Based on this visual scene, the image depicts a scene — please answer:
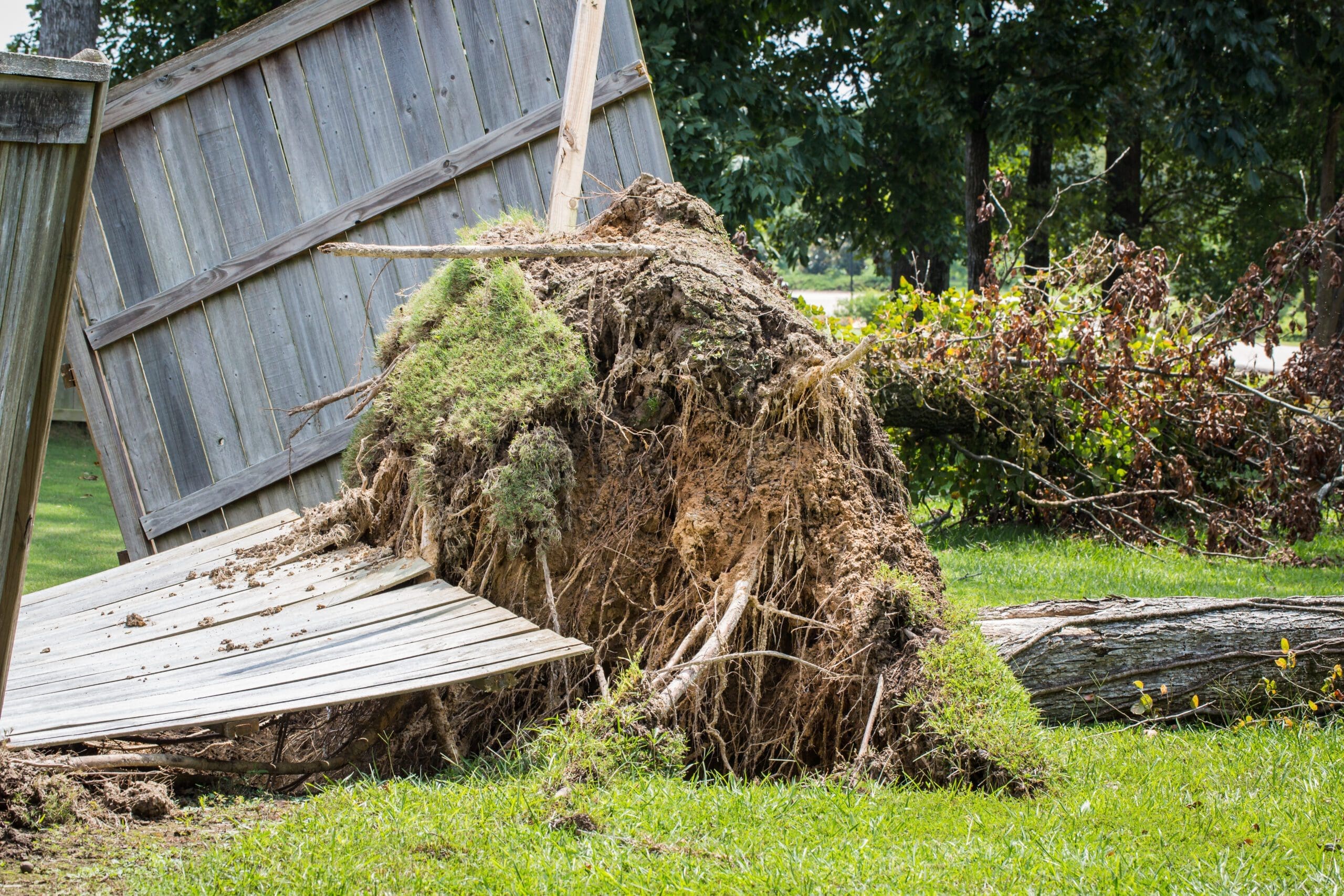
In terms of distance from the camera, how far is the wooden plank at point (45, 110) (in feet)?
5.65

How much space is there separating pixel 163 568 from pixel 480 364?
5.94 feet

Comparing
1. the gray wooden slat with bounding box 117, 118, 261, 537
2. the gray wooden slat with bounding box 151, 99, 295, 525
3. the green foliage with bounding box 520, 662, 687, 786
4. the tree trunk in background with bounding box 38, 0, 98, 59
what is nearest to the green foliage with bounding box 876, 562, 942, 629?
the green foliage with bounding box 520, 662, 687, 786

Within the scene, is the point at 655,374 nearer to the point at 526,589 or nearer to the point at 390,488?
the point at 526,589

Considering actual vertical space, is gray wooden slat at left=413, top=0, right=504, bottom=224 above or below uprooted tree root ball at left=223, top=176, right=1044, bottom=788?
above

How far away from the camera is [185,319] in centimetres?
620

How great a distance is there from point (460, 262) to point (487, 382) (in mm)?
740

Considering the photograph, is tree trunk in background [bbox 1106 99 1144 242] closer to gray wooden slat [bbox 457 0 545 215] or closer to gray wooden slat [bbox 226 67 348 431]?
gray wooden slat [bbox 457 0 545 215]

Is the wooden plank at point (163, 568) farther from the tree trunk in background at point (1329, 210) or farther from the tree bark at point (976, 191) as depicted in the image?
the tree trunk in background at point (1329, 210)

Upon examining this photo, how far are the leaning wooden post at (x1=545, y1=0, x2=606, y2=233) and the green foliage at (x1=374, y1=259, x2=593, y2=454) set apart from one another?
1263 mm

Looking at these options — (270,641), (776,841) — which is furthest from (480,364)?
(776,841)

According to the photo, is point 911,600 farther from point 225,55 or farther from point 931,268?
point 931,268

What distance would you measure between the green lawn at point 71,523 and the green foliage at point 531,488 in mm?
4053

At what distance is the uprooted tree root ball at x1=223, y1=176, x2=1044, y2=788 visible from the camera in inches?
147

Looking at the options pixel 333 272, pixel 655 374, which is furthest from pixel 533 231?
pixel 333 272
